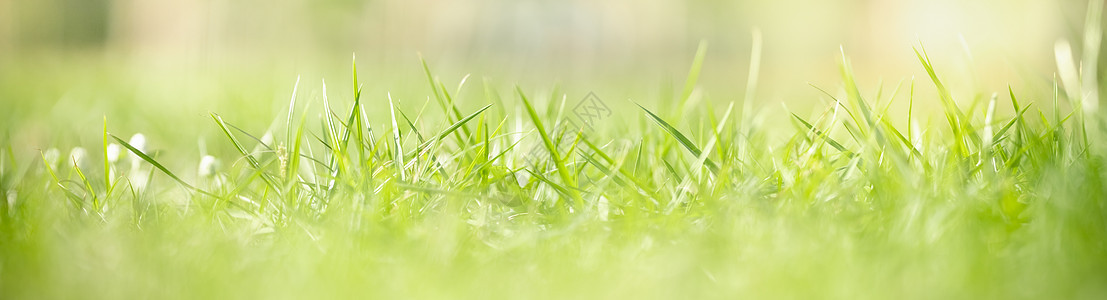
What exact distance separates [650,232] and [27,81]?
4060 millimetres

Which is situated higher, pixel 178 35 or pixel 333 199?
pixel 333 199

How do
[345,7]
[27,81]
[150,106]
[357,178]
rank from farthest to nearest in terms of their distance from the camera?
[345,7] < [27,81] < [150,106] < [357,178]

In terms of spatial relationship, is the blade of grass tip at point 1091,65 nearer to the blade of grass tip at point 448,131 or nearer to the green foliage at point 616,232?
the green foliage at point 616,232

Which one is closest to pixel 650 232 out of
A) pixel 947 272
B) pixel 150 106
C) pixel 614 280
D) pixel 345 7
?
pixel 614 280

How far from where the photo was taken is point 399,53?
5.83 meters

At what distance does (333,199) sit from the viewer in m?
1.14

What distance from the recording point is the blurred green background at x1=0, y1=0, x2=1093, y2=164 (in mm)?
2820

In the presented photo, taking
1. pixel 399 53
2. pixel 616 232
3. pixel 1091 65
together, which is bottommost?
pixel 399 53

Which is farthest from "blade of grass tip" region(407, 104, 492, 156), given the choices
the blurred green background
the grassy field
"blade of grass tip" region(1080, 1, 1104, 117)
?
"blade of grass tip" region(1080, 1, 1104, 117)

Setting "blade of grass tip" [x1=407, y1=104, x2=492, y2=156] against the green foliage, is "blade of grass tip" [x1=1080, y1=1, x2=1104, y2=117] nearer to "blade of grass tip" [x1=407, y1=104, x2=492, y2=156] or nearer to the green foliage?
the green foliage

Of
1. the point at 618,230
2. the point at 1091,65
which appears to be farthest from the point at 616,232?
the point at 1091,65

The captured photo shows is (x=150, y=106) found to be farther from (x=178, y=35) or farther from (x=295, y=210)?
(x=178, y=35)

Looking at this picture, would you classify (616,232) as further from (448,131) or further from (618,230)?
(448,131)

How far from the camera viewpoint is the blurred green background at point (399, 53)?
2820 mm
